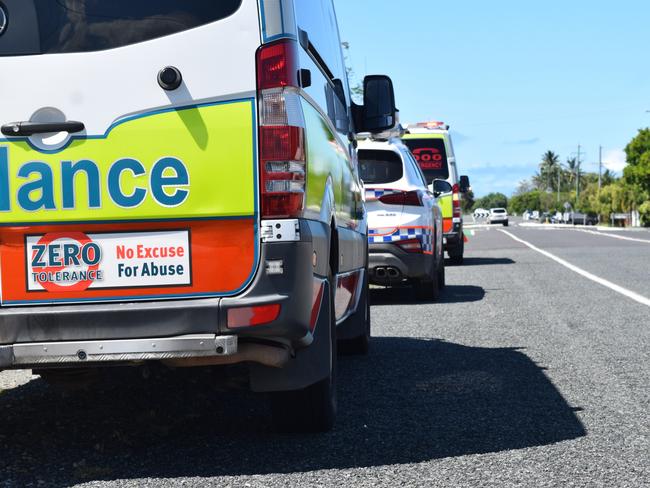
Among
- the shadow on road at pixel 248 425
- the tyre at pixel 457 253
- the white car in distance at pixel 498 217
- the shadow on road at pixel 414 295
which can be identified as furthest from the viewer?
the white car in distance at pixel 498 217

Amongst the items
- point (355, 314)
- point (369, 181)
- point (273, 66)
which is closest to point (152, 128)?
point (273, 66)

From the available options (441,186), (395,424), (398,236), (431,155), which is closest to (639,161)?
(431,155)

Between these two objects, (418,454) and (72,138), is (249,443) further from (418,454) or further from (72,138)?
(72,138)

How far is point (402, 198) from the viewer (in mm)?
12172

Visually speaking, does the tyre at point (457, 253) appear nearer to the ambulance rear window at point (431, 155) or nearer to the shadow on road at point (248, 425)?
the ambulance rear window at point (431, 155)

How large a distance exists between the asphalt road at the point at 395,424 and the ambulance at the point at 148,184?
2.09ft

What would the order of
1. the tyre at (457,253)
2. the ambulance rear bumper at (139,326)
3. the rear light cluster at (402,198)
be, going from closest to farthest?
1. the ambulance rear bumper at (139,326)
2. the rear light cluster at (402,198)
3. the tyre at (457,253)

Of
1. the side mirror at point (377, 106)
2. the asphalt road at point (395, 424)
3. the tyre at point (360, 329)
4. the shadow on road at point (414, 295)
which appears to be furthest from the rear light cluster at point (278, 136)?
the shadow on road at point (414, 295)

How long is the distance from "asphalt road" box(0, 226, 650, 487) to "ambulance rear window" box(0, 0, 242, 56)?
5.72 feet

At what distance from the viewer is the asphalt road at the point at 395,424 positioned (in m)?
4.46

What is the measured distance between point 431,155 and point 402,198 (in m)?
8.74

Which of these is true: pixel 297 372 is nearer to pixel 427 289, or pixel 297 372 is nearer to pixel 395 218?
pixel 395 218

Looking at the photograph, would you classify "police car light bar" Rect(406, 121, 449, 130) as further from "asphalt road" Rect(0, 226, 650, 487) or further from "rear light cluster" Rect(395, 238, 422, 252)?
"asphalt road" Rect(0, 226, 650, 487)

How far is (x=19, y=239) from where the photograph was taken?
4.28 meters
